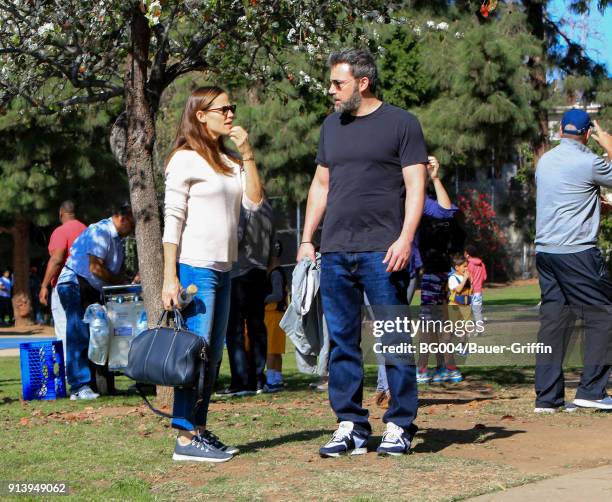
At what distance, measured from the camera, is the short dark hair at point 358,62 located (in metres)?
6.45

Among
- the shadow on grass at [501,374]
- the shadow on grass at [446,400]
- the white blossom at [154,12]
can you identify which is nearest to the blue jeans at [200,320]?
the white blossom at [154,12]

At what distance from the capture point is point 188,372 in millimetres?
6109

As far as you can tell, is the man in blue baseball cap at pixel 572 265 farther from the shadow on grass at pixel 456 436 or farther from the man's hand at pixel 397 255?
the man's hand at pixel 397 255

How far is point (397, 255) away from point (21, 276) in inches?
973

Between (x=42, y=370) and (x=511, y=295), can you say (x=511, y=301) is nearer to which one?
(x=511, y=295)

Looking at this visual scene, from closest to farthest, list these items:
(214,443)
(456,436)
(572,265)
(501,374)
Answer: (214,443) < (456,436) < (572,265) < (501,374)

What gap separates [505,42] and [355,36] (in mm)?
11571

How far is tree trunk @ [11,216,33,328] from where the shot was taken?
95.8ft

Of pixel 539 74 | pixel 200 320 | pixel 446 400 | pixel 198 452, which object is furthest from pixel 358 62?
pixel 539 74

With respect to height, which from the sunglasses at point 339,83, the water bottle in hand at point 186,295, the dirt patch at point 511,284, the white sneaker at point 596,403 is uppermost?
the sunglasses at point 339,83

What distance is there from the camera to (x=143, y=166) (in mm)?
9195

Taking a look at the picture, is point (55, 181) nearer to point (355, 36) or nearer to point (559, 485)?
point (355, 36)

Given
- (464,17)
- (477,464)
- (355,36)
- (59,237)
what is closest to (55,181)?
(464,17)

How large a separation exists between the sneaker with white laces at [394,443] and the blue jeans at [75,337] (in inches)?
193
